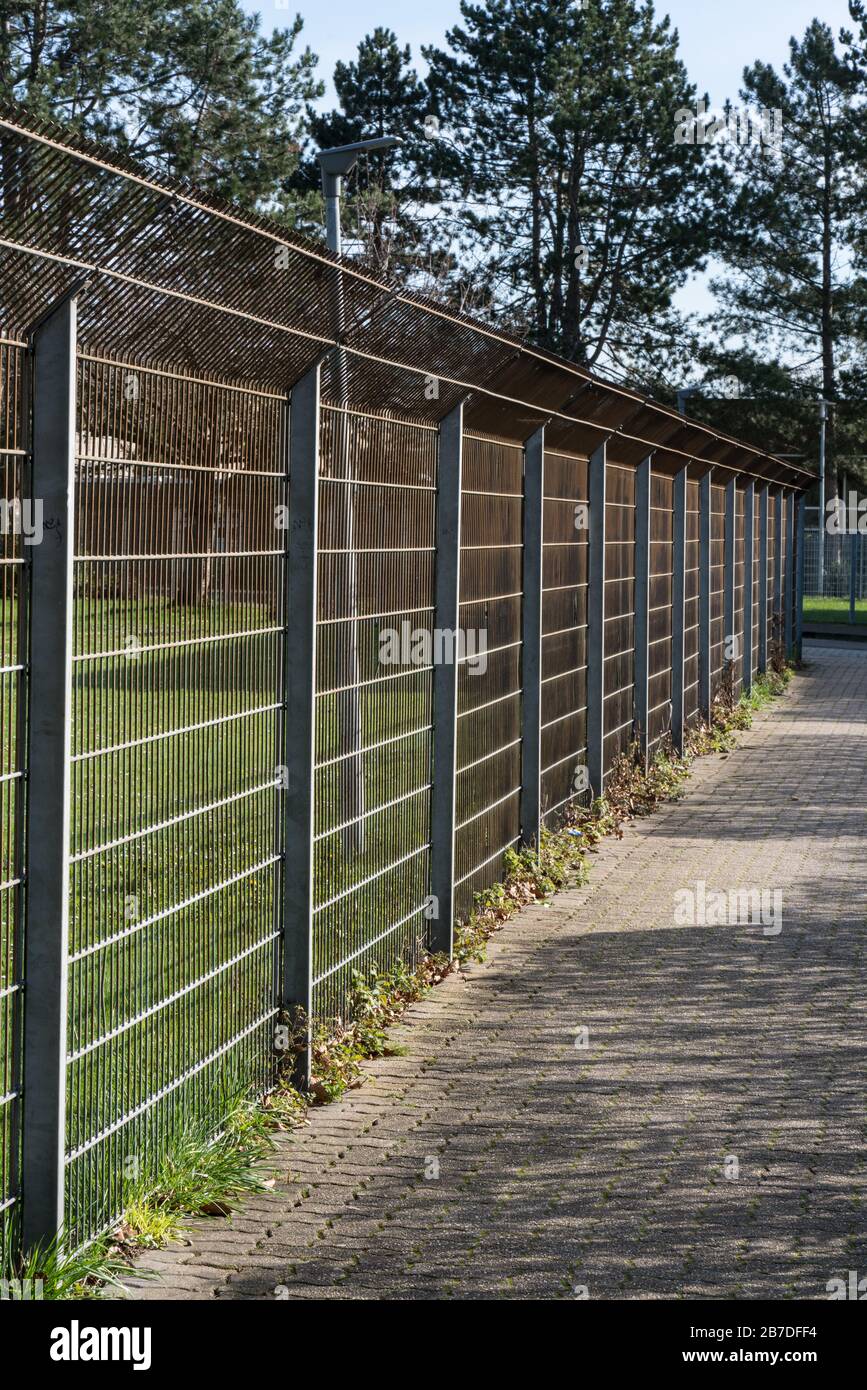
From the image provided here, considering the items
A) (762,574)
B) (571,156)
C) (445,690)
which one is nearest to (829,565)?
(571,156)

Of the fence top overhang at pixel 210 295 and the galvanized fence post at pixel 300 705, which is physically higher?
the fence top overhang at pixel 210 295

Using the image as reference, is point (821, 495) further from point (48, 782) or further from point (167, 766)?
point (48, 782)

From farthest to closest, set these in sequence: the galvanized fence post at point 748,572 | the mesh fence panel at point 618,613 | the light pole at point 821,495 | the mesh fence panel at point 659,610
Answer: the light pole at point 821,495, the galvanized fence post at point 748,572, the mesh fence panel at point 659,610, the mesh fence panel at point 618,613

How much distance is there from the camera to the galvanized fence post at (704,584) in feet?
59.8

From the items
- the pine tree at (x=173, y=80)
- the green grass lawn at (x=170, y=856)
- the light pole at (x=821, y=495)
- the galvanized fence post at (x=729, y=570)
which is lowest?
the green grass lawn at (x=170, y=856)

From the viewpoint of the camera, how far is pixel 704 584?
18297 millimetres

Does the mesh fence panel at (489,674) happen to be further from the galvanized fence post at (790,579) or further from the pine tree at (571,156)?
the pine tree at (571,156)

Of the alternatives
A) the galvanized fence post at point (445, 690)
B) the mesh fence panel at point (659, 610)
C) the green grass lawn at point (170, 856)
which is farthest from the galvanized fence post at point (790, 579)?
the green grass lawn at point (170, 856)

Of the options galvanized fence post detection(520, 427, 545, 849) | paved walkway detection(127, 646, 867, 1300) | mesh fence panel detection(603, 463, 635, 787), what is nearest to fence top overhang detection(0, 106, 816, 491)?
galvanized fence post detection(520, 427, 545, 849)

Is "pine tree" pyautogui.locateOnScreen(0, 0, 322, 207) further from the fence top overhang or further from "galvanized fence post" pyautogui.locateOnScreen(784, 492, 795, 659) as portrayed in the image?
the fence top overhang

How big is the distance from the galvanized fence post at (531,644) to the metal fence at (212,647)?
1.23 ft

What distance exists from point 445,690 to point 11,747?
4212 millimetres

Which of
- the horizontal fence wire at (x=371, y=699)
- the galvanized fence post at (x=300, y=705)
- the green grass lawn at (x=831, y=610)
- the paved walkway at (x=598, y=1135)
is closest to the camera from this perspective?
the paved walkway at (x=598, y=1135)
